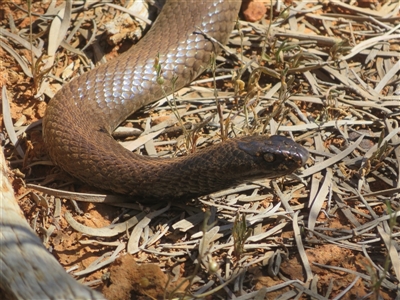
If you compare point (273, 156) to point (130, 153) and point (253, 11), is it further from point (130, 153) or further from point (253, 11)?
point (253, 11)

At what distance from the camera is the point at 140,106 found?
6094mm

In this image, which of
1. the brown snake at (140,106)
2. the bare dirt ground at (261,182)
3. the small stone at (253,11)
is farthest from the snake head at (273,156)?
the small stone at (253,11)

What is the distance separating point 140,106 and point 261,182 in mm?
1466

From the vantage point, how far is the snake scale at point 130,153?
3.83 meters

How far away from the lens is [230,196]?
207 inches

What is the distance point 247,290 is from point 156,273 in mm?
646

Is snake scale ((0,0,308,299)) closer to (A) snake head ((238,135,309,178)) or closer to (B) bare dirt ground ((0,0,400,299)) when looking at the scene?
(A) snake head ((238,135,309,178))

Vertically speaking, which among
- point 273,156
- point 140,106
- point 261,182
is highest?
point 140,106

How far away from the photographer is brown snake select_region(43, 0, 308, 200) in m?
4.88

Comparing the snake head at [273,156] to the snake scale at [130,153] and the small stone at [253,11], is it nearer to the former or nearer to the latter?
the snake scale at [130,153]

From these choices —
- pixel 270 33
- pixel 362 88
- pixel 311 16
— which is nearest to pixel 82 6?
pixel 270 33

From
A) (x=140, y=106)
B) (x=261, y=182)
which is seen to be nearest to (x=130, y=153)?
(x=140, y=106)

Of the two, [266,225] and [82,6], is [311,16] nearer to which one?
[82,6]

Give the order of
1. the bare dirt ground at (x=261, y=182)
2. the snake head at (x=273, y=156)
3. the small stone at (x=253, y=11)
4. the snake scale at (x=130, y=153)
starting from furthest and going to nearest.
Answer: the small stone at (x=253, y=11)
the snake head at (x=273, y=156)
the bare dirt ground at (x=261, y=182)
the snake scale at (x=130, y=153)
